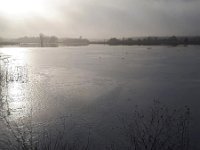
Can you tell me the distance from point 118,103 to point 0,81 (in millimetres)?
6933

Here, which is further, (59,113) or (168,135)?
(59,113)

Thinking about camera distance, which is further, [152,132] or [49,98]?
[49,98]

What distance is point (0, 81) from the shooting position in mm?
13562

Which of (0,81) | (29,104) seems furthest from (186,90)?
(0,81)

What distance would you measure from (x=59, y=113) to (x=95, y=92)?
9.93 ft

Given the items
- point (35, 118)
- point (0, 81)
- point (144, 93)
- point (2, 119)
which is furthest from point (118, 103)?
Result: point (0, 81)

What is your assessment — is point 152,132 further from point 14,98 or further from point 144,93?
point 14,98

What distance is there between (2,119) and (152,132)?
13.0ft

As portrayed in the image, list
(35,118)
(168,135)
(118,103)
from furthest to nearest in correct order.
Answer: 1. (118,103)
2. (35,118)
3. (168,135)

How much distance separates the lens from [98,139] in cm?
604

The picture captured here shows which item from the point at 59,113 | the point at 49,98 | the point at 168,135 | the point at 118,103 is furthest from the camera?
the point at 49,98

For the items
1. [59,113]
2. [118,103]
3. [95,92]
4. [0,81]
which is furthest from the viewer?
[0,81]

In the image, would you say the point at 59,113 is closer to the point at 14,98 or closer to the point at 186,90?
the point at 14,98

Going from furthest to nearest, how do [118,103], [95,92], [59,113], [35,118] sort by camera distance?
[95,92] → [118,103] → [59,113] → [35,118]
